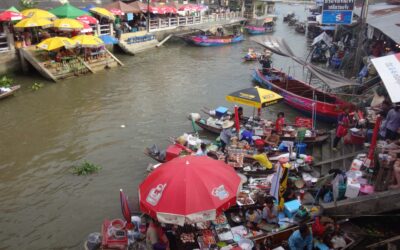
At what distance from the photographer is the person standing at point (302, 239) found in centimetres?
698

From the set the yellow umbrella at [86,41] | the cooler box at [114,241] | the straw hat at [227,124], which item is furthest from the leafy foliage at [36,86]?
the cooler box at [114,241]

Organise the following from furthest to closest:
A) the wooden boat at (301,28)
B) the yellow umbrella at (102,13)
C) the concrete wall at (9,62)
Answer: the wooden boat at (301,28) < the yellow umbrella at (102,13) < the concrete wall at (9,62)

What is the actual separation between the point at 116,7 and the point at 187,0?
20.7 metres

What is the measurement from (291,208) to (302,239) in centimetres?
136

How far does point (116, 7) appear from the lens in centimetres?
3045

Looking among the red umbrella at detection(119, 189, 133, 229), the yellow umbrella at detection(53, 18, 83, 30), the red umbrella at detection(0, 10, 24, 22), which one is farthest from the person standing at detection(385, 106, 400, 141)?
the red umbrella at detection(0, 10, 24, 22)

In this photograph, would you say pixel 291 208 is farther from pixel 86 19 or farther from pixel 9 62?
pixel 86 19

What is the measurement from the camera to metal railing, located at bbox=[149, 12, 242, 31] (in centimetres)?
3509

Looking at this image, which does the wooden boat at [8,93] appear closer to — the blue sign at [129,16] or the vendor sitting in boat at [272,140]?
the vendor sitting in boat at [272,140]

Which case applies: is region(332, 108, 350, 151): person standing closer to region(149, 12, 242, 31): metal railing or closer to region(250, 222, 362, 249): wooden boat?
region(250, 222, 362, 249): wooden boat

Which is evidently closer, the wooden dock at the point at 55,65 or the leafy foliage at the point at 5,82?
the leafy foliage at the point at 5,82

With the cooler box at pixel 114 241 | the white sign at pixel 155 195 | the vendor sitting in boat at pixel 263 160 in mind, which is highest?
the white sign at pixel 155 195

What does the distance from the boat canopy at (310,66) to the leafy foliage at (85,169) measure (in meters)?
9.66

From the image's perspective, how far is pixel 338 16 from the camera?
61.2 feet
